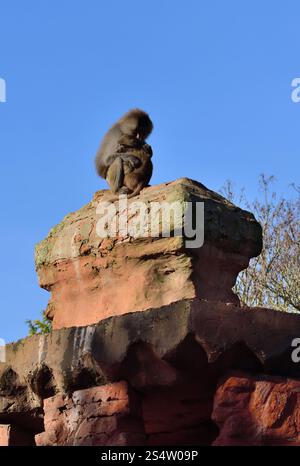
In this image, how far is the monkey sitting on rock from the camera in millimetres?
5766

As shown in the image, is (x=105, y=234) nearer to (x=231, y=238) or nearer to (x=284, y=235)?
(x=231, y=238)

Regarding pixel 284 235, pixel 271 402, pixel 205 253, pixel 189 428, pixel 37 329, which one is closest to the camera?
pixel 271 402

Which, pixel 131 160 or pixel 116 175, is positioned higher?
pixel 131 160

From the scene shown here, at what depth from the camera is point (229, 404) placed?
4.46 metres

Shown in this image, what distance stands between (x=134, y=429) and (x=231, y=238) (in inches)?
48.8

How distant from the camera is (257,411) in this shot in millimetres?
4418

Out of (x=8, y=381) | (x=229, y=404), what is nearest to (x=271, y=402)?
(x=229, y=404)

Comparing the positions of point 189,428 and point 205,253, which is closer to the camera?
point 189,428

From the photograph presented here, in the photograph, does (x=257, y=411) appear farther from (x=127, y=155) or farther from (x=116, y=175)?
(x=127, y=155)
